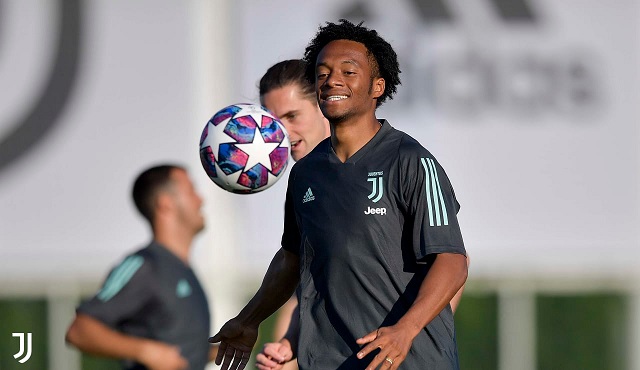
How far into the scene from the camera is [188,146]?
49.6 ft

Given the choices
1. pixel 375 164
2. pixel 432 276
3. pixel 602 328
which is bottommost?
pixel 602 328

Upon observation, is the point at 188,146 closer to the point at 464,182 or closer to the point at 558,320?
the point at 464,182

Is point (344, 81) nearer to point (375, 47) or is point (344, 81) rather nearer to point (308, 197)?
point (375, 47)

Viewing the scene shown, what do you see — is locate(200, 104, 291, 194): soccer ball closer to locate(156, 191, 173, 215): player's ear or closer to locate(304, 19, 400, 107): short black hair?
locate(304, 19, 400, 107): short black hair

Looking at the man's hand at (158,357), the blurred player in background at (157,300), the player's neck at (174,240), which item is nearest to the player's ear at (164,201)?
the blurred player in background at (157,300)

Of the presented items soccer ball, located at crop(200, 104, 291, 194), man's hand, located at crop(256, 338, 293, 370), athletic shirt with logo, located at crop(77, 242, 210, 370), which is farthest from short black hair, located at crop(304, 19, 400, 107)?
athletic shirt with logo, located at crop(77, 242, 210, 370)

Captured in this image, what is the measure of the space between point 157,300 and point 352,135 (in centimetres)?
287

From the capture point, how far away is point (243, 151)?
5.81 meters

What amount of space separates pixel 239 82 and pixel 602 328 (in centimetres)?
493

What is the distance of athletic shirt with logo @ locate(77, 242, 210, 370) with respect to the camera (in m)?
7.11

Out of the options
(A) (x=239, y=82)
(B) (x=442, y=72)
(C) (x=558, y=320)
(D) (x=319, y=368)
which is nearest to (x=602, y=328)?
(C) (x=558, y=320)

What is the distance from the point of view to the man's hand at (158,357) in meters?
6.88

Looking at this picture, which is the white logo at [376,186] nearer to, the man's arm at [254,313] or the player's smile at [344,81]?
the player's smile at [344,81]

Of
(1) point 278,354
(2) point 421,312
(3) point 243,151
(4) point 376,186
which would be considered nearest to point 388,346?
(2) point 421,312
